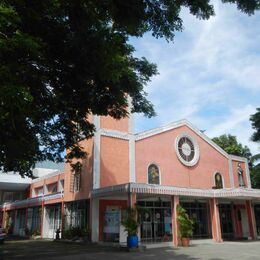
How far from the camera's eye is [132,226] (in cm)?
1670

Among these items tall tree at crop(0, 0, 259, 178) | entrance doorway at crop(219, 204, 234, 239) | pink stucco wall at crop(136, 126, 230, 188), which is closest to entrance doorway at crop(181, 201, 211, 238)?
pink stucco wall at crop(136, 126, 230, 188)

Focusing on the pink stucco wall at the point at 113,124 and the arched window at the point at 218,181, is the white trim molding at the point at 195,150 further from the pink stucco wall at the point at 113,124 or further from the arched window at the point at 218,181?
the pink stucco wall at the point at 113,124

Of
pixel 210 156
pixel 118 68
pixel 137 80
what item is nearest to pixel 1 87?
pixel 118 68

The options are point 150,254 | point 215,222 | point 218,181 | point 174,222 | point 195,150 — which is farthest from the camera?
point 218,181

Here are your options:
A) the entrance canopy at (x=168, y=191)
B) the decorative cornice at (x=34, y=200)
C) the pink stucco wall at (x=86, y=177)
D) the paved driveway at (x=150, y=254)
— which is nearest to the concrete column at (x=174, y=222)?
the entrance canopy at (x=168, y=191)

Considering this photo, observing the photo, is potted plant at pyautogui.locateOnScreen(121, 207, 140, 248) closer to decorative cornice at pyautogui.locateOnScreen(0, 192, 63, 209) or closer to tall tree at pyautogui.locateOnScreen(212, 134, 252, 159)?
decorative cornice at pyautogui.locateOnScreen(0, 192, 63, 209)

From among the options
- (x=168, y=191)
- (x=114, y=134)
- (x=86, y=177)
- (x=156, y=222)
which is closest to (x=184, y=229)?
(x=168, y=191)

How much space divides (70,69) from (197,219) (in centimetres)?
1896

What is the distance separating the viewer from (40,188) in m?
35.7

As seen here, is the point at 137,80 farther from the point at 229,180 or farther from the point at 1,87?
the point at 229,180

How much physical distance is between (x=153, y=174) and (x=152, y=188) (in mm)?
5551

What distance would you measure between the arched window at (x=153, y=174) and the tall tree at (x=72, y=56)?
514 inches

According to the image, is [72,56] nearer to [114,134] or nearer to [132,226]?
[132,226]

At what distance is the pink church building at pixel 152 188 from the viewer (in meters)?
20.7
